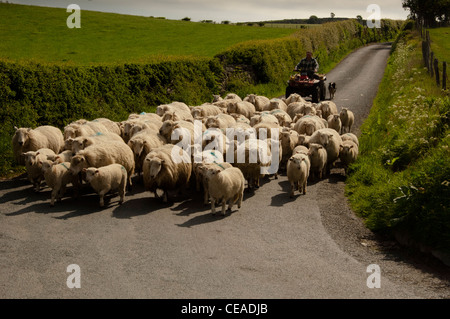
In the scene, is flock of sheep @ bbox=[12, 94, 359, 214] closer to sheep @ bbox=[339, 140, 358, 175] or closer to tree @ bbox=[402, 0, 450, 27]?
sheep @ bbox=[339, 140, 358, 175]

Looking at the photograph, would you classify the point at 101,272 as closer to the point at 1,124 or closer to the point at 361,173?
the point at 361,173

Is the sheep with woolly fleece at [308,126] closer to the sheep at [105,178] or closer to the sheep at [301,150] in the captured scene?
the sheep at [301,150]

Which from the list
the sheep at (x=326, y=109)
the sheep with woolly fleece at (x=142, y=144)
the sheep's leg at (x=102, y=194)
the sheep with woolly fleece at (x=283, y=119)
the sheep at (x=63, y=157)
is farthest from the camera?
the sheep at (x=326, y=109)

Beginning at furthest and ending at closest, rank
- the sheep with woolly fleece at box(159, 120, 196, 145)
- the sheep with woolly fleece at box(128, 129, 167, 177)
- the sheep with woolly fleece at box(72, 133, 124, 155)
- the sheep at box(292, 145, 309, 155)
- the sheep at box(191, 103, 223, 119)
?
1. the sheep at box(191, 103, 223, 119)
2. the sheep with woolly fleece at box(159, 120, 196, 145)
3. the sheep at box(292, 145, 309, 155)
4. the sheep with woolly fleece at box(128, 129, 167, 177)
5. the sheep with woolly fleece at box(72, 133, 124, 155)

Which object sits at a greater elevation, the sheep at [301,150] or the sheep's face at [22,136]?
the sheep's face at [22,136]

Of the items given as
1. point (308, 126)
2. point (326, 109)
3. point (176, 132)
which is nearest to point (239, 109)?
point (326, 109)

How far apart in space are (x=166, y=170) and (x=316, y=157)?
15.8 feet

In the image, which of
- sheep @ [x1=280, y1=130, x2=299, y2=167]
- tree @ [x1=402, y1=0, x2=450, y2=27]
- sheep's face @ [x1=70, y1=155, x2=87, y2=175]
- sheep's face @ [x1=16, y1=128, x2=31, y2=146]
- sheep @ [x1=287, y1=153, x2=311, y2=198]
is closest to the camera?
sheep's face @ [x1=70, y1=155, x2=87, y2=175]

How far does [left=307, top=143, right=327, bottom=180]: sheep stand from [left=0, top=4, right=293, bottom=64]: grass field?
15.9 meters

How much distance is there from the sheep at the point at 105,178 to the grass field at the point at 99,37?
15937mm

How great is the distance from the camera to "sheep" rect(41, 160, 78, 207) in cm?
1258

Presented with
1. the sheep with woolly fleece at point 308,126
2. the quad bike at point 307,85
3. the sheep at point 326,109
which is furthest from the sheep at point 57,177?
the quad bike at point 307,85

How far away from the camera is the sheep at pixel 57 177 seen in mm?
12578

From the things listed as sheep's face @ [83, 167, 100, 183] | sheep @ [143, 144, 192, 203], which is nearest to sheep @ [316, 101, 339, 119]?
sheep @ [143, 144, 192, 203]
